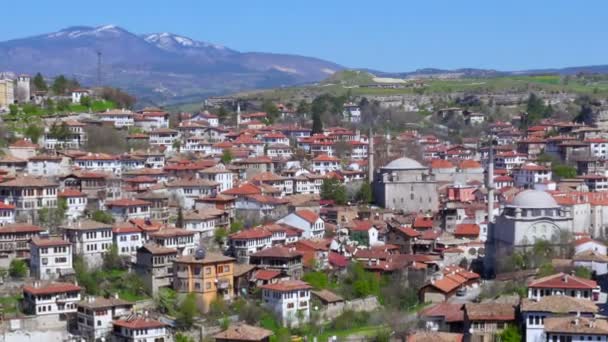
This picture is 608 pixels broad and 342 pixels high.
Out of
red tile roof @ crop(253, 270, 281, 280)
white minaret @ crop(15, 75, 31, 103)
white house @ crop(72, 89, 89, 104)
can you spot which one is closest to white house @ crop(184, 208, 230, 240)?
red tile roof @ crop(253, 270, 281, 280)

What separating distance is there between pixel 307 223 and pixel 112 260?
699 cm

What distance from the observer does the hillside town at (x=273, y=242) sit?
28.8 metres

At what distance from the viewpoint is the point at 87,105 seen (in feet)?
174

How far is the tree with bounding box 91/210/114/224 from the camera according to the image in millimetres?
34906

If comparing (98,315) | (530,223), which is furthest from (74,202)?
(530,223)

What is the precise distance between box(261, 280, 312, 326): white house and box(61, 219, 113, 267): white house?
5.15 metres

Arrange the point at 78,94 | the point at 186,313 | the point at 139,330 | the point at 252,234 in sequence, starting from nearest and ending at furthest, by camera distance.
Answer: the point at 139,330 < the point at 186,313 < the point at 252,234 < the point at 78,94

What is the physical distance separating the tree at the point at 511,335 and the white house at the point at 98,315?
9.02 meters

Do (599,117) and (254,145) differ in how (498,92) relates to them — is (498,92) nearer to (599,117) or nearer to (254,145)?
(599,117)

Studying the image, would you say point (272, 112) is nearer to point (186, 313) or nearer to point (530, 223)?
point (530, 223)

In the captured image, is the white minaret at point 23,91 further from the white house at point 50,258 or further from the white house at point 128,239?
the white house at point 50,258

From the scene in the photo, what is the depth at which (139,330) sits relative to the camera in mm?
28078

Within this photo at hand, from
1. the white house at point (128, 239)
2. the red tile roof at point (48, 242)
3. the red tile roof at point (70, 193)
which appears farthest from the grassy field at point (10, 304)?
the red tile roof at point (70, 193)

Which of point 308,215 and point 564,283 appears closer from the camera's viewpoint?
point 564,283
